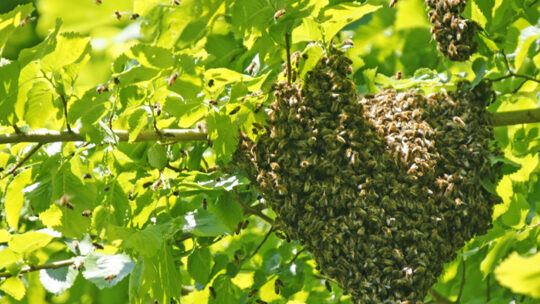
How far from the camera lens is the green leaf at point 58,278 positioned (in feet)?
10.6

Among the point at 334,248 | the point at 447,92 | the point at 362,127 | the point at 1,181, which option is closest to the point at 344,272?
the point at 334,248

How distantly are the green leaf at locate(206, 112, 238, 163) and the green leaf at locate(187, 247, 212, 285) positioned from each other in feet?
2.11

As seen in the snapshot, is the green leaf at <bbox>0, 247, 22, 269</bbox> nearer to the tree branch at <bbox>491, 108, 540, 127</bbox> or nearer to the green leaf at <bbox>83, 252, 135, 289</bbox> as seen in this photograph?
the green leaf at <bbox>83, 252, 135, 289</bbox>

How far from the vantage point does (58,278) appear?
3270 mm

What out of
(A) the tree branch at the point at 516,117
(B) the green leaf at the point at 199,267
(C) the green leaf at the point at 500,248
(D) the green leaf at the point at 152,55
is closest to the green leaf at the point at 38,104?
(D) the green leaf at the point at 152,55

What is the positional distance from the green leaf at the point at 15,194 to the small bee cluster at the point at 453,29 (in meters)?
1.95

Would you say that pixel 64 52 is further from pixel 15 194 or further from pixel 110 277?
pixel 110 277

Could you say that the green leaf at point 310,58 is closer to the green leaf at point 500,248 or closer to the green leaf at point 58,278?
the green leaf at point 500,248

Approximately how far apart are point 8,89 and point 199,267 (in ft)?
3.99

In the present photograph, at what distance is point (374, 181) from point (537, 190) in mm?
1685

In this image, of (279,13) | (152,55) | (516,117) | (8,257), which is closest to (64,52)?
(152,55)

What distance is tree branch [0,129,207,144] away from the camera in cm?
280

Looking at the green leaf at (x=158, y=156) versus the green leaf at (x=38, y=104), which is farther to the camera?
the green leaf at (x=158, y=156)

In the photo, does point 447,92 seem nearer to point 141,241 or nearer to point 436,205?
point 436,205
